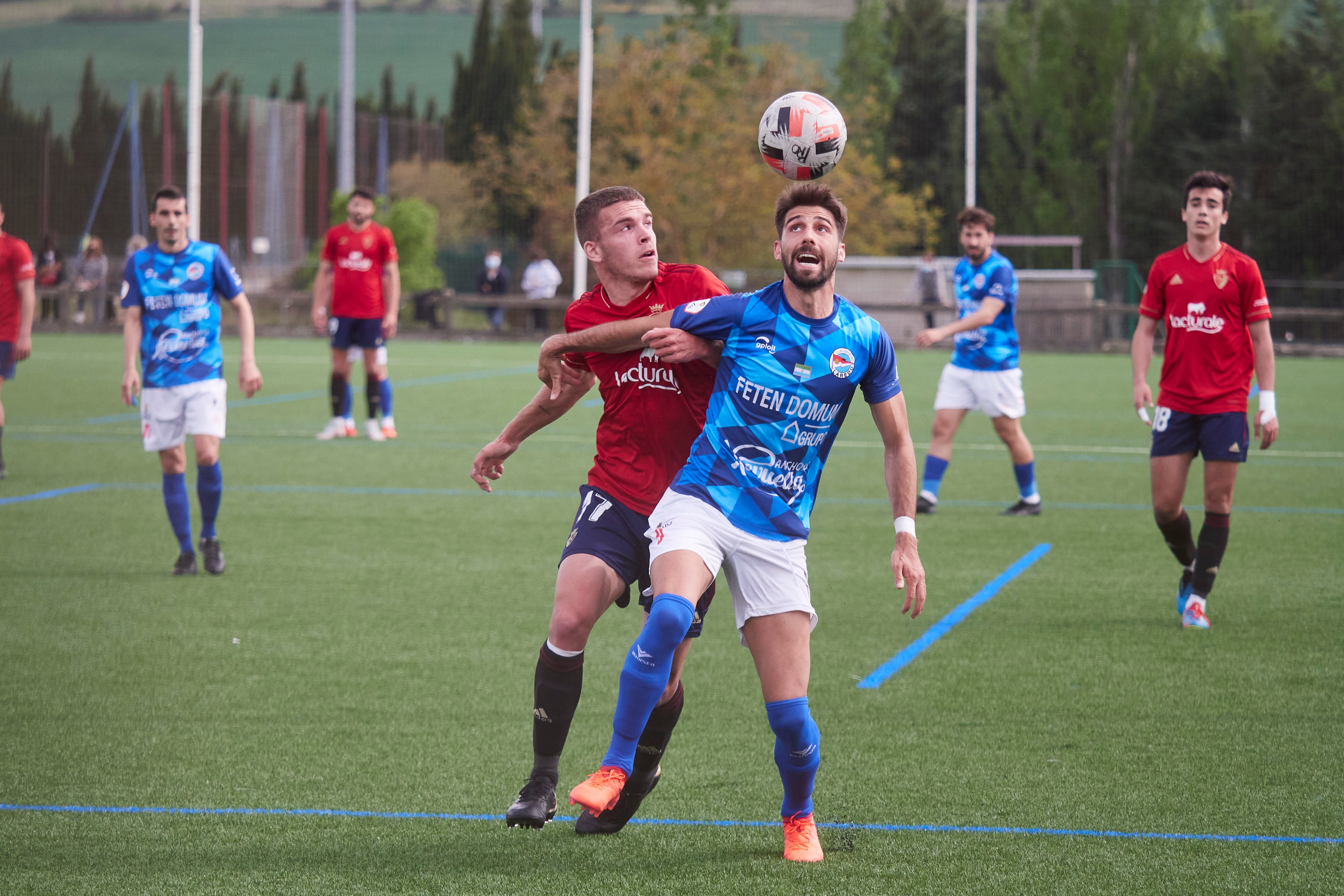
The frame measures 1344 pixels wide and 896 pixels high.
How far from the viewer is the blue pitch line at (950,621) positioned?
260 inches

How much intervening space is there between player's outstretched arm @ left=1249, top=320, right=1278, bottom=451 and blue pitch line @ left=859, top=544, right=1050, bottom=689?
1767 millimetres

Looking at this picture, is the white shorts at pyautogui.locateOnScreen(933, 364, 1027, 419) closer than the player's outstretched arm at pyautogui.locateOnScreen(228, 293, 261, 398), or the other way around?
the player's outstretched arm at pyautogui.locateOnScreen(228, 293, 261, 398)

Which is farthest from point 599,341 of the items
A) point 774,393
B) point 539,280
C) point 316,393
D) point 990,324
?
point 539,280

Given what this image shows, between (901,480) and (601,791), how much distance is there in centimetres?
127

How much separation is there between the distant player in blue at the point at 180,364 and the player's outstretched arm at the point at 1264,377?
560 cm

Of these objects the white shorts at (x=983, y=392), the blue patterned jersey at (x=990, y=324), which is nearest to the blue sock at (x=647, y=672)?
the white shorts at (x=983, y=392)

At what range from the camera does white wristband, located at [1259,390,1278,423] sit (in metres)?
7.37

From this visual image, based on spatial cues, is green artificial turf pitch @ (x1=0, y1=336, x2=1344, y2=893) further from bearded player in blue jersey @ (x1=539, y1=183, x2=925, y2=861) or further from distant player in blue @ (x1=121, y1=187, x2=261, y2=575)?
bearded player in blue jersey @ (x1=539, y1=183, x2=925, y2=861)

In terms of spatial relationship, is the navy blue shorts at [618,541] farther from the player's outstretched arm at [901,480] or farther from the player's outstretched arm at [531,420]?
the player's outstretched arm at [901,480]

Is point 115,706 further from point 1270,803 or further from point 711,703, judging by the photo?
point 1270,803

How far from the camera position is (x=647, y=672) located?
13.4 ft

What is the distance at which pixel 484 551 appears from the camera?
377 inches

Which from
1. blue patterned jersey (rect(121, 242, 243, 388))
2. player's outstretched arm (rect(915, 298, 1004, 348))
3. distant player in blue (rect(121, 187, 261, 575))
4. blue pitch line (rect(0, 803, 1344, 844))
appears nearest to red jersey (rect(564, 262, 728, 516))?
blue pitch line (rect(0, 803, 1344, 844))

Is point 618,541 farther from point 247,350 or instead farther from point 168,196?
point 168,196
